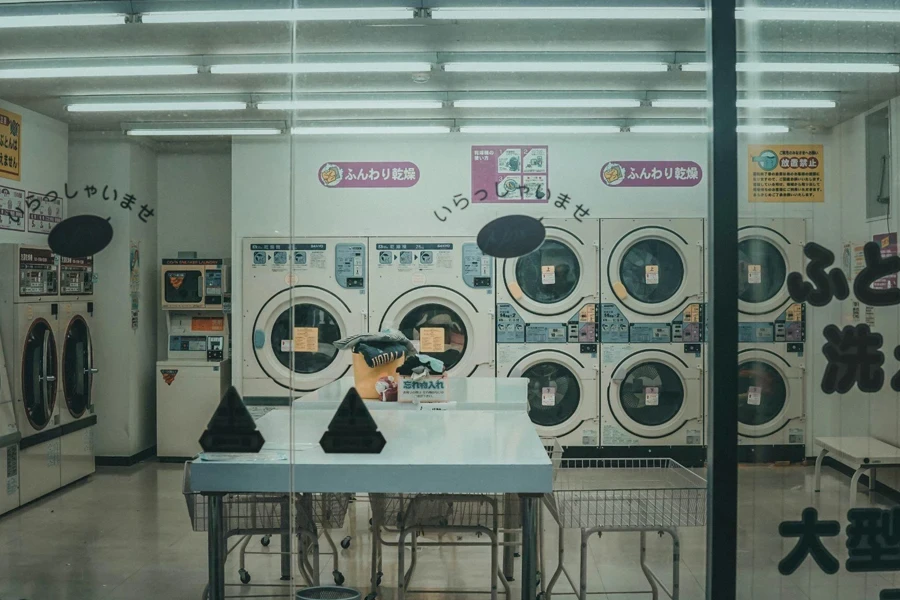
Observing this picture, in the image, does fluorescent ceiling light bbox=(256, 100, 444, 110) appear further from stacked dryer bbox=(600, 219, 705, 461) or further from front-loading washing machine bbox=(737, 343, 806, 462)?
front-loading washing machine bbox=(737, 343, 806, 462)

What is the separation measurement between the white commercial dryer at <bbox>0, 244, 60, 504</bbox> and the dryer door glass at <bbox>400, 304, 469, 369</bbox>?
4.87ft

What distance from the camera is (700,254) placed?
3.53 m

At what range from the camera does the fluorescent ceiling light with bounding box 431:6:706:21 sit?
10.0ft

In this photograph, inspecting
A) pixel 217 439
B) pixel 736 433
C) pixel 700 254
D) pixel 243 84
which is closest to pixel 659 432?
pixel 700 254

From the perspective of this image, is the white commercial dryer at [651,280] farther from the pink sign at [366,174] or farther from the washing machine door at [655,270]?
the pink sign at [366,174]

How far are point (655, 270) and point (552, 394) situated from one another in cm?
79

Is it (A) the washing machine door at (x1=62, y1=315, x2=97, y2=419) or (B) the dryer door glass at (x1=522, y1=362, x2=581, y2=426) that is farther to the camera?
(B) the dryer door glass at (x1=522, y1=362, x2=581, y2=426)

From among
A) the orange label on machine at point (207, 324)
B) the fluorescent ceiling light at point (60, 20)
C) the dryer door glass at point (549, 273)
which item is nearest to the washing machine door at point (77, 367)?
the orange label on machine at point (207, 324)

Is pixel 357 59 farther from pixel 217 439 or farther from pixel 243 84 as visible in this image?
pixel 217 439

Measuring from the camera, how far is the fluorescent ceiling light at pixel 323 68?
9.59ft

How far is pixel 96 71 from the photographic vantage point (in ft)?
9.18

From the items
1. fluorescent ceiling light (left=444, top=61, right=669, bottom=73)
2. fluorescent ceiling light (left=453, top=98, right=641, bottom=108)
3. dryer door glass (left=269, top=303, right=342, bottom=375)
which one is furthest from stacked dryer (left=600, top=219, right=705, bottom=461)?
dryer door glass (left=269, top=303, right=342, bottom=375)

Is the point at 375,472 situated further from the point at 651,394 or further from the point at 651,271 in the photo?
the point at 651,271

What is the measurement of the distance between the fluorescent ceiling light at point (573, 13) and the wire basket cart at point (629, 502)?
1925mm
